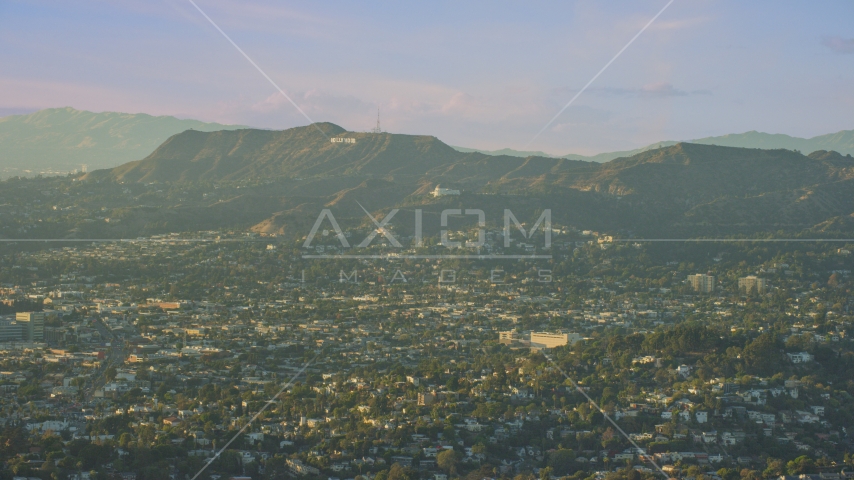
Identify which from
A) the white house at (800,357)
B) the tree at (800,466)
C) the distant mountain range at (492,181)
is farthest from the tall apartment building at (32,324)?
the distant mountain range at (492,181)

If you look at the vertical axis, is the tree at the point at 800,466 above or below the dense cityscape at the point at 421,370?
below

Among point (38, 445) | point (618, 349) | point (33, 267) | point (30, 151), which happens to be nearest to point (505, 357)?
point (618, 349)

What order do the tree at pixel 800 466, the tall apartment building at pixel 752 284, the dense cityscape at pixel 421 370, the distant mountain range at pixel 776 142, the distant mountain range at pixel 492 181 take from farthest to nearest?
1. the distant mountain range at pixel 776 142
2. the distant mountain range at pixel 492 181
3. the tall apartment building at pixel 752 284
4. the dense cityscape at pixel 421 370
5. the tree at pixel 800 466

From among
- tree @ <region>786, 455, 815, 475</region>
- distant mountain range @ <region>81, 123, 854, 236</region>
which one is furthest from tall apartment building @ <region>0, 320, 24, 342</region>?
distant mountain range @ <region>81, 123, 854, 236</region>

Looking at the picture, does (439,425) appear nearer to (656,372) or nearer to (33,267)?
(656,372)

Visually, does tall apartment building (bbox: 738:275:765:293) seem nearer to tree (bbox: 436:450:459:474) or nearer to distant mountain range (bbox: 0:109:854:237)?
distant mountain range (bbox: 0:109:854:237)

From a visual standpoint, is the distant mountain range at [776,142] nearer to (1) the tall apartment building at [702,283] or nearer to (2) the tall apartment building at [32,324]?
(1) the tall apartment building at [702,283]
